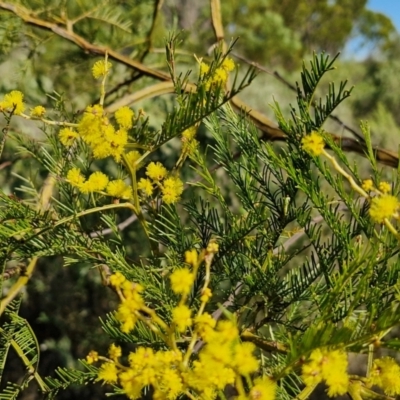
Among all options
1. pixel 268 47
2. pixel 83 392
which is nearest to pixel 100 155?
pixel 83 392

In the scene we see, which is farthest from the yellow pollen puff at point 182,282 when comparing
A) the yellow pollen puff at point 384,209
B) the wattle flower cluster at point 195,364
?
the yellow pollen puff at point 384,209

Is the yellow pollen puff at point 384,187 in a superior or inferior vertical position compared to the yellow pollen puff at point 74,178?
superior

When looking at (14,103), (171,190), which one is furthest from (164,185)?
(14,103)

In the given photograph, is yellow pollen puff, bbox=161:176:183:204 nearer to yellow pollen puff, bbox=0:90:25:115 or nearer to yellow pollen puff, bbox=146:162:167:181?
yellow pollen puff, bbox=146:162:167:181

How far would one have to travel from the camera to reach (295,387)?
397 mm

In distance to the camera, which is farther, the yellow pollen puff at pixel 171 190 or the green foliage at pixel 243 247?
the yellow pollen puff at pixel 171 190

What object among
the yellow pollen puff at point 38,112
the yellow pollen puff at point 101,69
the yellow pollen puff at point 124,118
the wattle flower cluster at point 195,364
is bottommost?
the wattle flower cluster at point 195,364

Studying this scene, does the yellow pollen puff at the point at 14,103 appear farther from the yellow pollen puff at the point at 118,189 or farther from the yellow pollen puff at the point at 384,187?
the yellow pollen puff at the point at 384,187

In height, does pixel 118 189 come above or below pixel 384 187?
below

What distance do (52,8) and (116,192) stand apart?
641 millimetres

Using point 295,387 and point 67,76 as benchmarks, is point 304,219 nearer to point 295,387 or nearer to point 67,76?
point 295,387

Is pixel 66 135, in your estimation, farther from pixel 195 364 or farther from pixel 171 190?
pixel 195 364

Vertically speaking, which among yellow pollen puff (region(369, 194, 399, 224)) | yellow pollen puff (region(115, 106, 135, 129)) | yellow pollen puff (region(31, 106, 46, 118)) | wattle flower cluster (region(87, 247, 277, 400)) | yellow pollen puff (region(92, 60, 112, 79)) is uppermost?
→ yellow pollen puff (region(369, 194, 399, 224))

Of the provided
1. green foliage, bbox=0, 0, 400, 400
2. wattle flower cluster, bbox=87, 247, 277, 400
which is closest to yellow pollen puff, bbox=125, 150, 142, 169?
green foliage, bbox=0, 0, 400, 400
